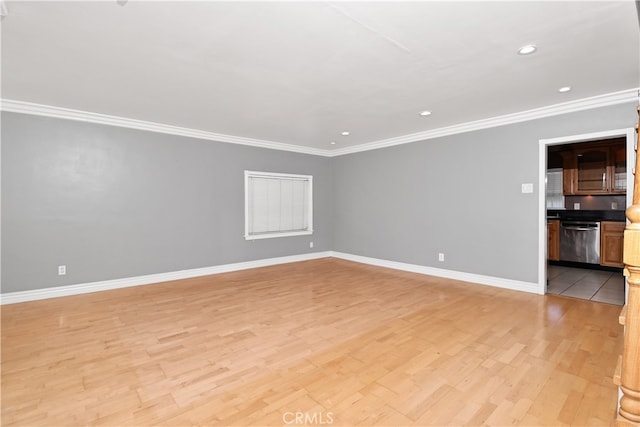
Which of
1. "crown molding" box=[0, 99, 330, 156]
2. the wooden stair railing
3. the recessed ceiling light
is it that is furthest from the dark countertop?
the wooden stair railing

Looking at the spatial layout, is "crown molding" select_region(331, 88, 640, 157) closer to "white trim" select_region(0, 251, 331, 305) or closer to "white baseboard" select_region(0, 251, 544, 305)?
"white baseboard" select_region(0, 251, 544, 305)

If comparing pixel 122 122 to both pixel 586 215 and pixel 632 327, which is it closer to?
pixel 632 327

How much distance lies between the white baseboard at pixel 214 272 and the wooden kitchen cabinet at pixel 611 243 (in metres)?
2.43

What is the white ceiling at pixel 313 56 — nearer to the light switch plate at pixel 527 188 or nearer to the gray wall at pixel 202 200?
the gray wall at pixel 202 200

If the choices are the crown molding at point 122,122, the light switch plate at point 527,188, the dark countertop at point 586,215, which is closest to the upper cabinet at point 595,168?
the dark countertop at point 586,215

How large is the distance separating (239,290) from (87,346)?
6.45 feet

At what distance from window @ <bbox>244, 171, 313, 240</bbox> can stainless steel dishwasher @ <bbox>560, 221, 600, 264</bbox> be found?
517 cm

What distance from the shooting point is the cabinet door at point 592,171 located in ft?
18.7

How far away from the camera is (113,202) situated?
4.50 m

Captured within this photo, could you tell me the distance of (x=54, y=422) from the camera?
1.75 m

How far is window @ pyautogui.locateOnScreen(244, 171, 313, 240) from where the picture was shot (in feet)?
19.7

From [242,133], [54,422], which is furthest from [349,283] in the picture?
[54,422]

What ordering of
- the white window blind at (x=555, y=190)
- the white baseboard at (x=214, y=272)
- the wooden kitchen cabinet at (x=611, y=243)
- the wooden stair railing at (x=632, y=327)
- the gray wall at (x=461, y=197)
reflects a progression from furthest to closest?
the white window blind at (x=555, y=190) < the wooden kitchen cabinet at (x=611, y=243) < the gray wall at (x=461, y=197) < the white baseboard at (x=214, y=272) < the wooden stair railing at (x=632, y=327)

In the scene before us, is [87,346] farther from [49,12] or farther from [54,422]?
[49,12]
